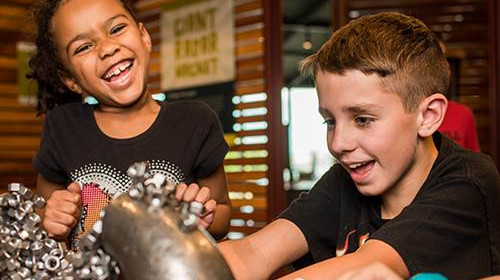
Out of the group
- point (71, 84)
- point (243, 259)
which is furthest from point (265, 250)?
point (71, 84)

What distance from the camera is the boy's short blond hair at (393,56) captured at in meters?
1.09

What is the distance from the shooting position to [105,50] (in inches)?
54.7

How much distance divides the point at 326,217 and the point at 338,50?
35 cm

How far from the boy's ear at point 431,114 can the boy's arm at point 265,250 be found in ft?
1.00

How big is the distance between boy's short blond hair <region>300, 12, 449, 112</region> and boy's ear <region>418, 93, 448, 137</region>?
0.01 m

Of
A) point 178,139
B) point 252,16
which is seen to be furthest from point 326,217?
point 252,16

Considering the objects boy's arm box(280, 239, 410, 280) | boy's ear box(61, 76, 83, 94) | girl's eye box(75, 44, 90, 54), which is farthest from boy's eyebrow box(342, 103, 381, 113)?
boy's ear box(61, 76, 83, 94)

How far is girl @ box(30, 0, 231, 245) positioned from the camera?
1422 mm

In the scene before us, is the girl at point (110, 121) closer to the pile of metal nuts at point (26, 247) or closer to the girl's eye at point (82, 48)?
the girl's eye at point (82, 48)

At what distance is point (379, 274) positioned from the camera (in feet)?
2.18

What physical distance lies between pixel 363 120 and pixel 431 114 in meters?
0.14

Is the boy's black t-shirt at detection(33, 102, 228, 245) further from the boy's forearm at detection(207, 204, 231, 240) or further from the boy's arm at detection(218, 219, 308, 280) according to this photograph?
the boy's arm at detection(218, 219, 308, 280)

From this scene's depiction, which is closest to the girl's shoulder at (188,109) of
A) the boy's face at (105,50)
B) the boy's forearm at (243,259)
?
the boy's face at (105,50)

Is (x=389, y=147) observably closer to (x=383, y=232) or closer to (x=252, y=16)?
(x=383, y=232)
